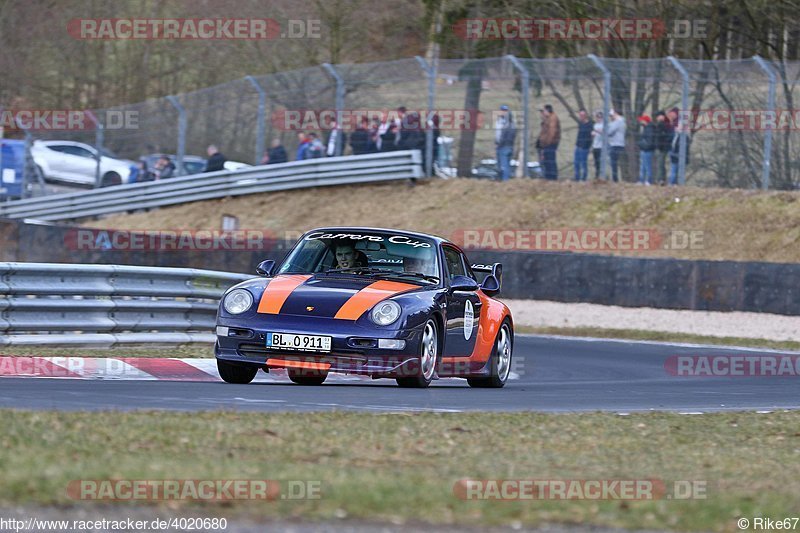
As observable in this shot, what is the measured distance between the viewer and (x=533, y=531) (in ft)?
16.0

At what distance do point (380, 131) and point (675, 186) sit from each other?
6735mm

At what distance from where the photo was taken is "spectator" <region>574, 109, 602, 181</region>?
26172mm

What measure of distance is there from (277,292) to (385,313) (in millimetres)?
890

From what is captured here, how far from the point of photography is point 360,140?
2986 centimetres

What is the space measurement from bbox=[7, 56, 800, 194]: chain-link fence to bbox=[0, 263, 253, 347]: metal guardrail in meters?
13.6

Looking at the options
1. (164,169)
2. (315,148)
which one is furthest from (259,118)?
(164,169)

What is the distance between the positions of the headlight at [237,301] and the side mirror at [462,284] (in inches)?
70.3

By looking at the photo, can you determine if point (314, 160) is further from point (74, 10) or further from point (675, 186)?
point (74, 10)

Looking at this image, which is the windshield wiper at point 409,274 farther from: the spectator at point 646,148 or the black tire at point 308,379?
the spectator at point 646,148

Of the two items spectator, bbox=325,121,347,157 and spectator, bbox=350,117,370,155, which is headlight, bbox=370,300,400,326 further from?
spectator, bbox=325,121,347,157

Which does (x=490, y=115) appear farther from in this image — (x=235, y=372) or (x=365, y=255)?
(x=235, y=372)

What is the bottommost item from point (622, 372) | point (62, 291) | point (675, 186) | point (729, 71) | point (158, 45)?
point (622, 372)

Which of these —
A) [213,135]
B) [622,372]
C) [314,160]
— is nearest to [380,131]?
[314,160]

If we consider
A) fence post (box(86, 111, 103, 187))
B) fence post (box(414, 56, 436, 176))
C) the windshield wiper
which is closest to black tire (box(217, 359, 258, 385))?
the windshield wiper
